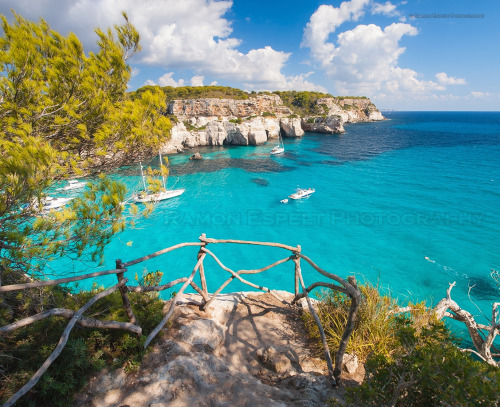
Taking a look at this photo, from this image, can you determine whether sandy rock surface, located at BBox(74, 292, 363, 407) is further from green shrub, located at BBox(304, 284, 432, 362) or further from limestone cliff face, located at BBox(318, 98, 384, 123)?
limestone cliff face, located at BBox(318, 98, 384, 123)

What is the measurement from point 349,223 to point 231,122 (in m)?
44.1

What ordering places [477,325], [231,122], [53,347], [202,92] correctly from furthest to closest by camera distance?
[202,92] < [231,122] < [477,325] < [53,347]

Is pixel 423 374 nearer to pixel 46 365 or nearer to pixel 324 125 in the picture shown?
pixel 46 365

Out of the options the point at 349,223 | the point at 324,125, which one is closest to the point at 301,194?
the point at 349,223

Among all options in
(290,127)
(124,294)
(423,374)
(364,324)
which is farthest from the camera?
(290,127)

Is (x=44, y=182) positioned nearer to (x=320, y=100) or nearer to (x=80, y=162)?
(x=80, y=162)

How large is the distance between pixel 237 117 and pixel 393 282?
56.8 m

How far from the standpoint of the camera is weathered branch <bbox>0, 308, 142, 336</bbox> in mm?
2434

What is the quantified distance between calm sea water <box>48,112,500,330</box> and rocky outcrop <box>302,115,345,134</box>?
120ft

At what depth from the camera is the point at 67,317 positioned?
3002mm

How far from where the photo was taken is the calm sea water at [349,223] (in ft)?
47.2

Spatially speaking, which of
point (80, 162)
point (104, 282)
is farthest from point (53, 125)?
point (104, 282)

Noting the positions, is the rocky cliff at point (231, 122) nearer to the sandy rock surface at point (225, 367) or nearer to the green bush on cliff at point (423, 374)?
the sandy rock surface at point (225, 367)

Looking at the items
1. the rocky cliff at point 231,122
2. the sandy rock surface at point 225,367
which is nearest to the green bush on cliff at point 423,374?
the sandy rock surface at point 225,367
